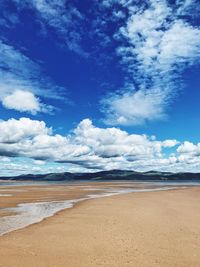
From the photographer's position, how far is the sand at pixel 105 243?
35.9ft

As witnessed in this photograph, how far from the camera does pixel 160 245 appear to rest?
13.0m

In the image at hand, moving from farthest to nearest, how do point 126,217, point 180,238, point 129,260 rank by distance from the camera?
point 126,217
point 180,238
point 129,260

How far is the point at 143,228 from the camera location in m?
16.8

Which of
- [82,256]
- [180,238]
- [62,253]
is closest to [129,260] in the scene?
[82,256]

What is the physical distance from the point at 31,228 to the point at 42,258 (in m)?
6.06

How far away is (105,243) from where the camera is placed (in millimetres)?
13328

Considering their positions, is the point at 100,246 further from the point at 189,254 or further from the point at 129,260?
the point at 189,254

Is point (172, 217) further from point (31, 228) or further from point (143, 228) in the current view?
point (31, 228)

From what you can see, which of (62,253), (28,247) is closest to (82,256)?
(62,253)

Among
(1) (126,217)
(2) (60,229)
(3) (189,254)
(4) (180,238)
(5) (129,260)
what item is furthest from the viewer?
(1) (126,217)

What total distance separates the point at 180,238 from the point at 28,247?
21.0ft

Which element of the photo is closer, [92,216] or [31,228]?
[31,228]

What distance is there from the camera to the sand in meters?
10.9

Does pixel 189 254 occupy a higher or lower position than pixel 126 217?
lower
